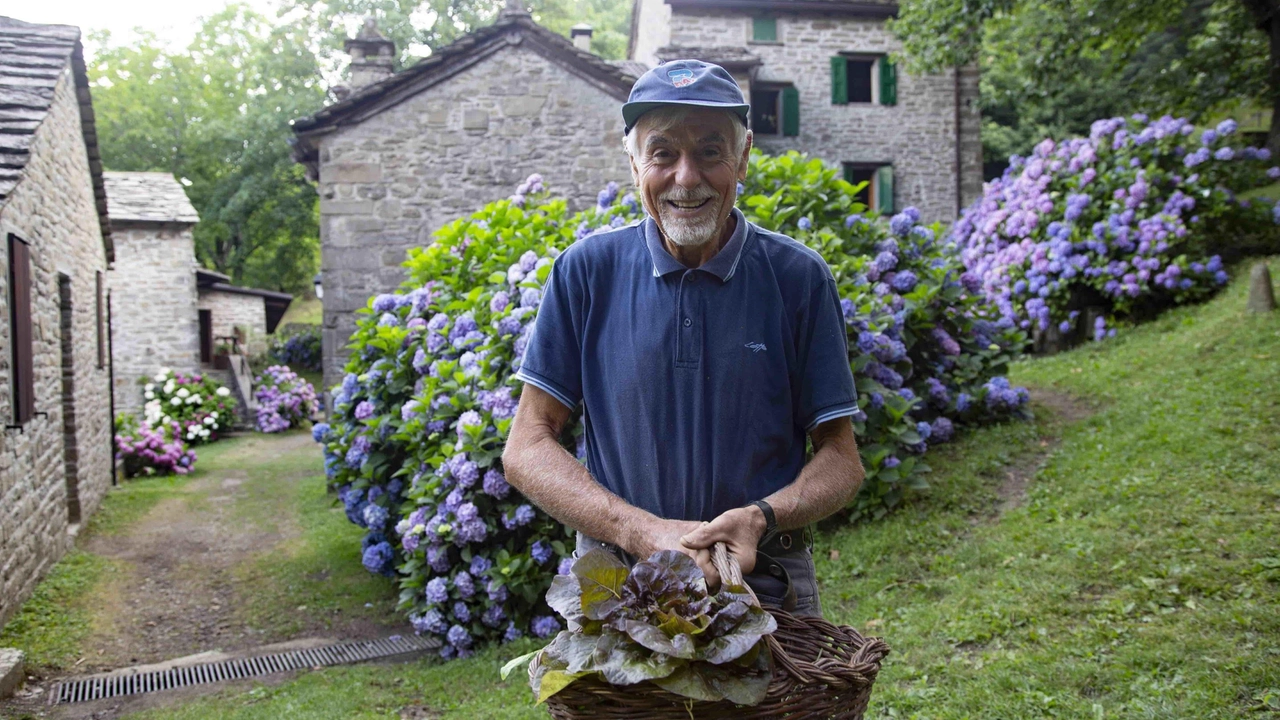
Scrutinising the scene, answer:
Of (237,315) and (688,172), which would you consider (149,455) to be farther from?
(688,172)

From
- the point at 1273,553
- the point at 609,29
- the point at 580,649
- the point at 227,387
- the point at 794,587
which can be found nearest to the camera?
the point at 580,649

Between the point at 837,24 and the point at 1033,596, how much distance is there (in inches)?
822

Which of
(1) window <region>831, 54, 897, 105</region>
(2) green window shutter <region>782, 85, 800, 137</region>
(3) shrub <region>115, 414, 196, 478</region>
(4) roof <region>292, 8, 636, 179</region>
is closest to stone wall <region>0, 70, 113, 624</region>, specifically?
(3) shrub <region>115, 414, 196, 478</region>

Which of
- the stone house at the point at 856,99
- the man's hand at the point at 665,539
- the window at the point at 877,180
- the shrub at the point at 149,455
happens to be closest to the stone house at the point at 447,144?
the shrub at the point at 149,455

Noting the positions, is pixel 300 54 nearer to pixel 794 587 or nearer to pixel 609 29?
pixel 609 29

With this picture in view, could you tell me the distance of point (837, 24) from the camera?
23422mm

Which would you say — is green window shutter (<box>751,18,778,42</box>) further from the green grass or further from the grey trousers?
the grey trousers

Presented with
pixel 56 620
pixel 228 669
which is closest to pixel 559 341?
pixel 228 669

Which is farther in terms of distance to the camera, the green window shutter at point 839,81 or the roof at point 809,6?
the green window shutter at point 839,81

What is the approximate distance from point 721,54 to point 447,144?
31.6ft

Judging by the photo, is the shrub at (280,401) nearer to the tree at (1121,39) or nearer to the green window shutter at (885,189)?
the green window shutter at (885,189)

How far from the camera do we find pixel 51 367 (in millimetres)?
9141

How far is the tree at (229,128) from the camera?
33.4m

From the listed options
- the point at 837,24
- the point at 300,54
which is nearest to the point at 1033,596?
the point at 837,24
